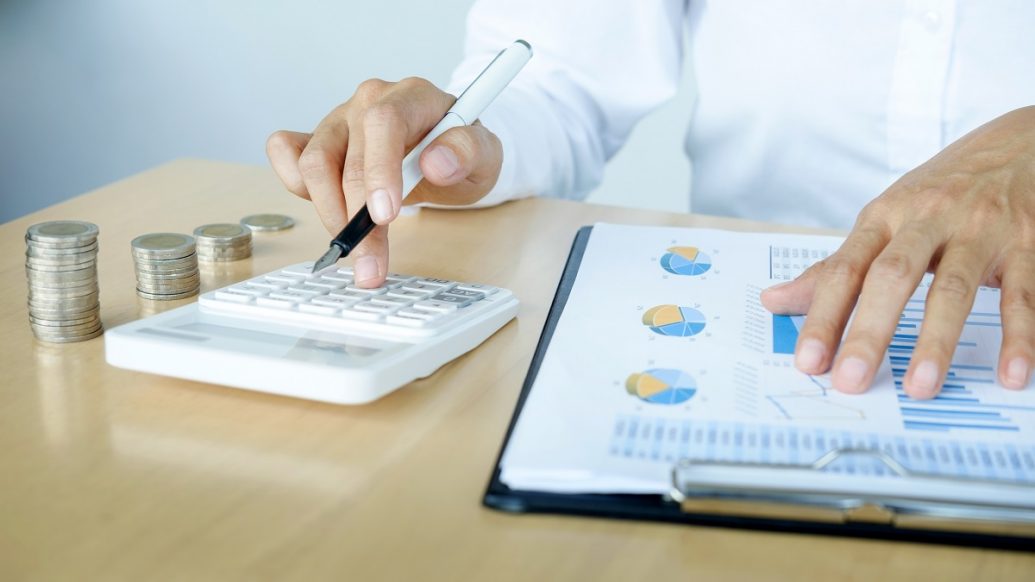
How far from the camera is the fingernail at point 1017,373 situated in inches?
22.2

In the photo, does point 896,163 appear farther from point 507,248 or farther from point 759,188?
point 507,248

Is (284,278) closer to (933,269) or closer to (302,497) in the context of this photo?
(302,497)

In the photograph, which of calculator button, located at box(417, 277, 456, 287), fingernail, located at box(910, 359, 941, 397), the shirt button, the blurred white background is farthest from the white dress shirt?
the blurred white background

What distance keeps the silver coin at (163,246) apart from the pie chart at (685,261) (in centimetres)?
34

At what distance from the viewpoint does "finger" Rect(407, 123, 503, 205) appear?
2.45 ft

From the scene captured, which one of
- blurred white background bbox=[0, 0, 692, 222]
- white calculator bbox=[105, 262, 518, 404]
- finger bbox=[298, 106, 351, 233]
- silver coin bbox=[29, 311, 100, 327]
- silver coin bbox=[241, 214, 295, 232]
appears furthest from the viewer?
blurred white background bbox=[0, 0, 692, 222]

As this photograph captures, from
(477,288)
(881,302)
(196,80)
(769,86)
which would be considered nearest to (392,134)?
(477,288)

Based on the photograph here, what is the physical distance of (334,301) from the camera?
64 centimetres

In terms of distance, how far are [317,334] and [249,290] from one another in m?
0.08

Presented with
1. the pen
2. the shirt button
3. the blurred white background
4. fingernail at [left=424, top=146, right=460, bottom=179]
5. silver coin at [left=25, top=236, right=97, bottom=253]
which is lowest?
the blurred white background

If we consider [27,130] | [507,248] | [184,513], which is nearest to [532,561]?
[184,513]

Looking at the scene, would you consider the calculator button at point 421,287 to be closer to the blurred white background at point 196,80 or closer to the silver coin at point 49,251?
the silver coin at point 49,251

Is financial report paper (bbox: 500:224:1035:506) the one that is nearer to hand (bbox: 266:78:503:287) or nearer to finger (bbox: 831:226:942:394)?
finger (bbox: 831:226:942:394)

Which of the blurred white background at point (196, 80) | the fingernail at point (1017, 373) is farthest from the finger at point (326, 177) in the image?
the blurred white background at point (196, 80)
